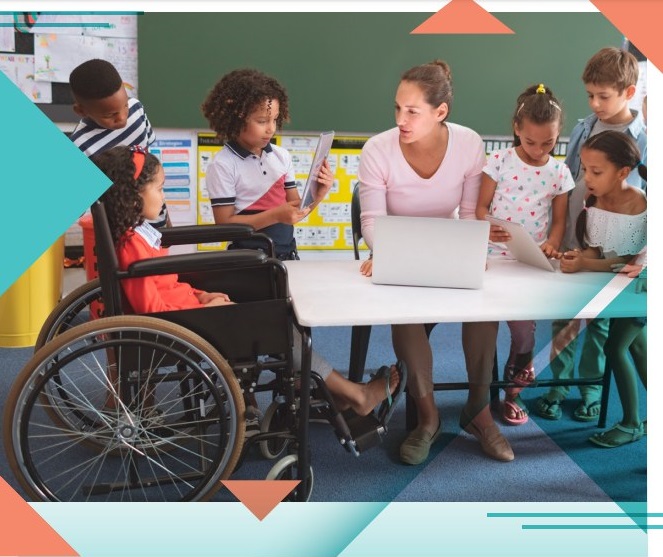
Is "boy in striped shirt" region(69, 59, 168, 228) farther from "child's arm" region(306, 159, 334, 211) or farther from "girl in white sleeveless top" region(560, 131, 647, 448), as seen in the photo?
"girl in white sleeveless top" region(560, 131, 647, 448)

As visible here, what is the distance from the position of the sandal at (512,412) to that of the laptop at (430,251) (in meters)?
0.72

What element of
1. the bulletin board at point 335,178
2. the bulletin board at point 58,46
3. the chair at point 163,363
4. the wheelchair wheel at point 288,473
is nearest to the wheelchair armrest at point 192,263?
the chair at point 163,363

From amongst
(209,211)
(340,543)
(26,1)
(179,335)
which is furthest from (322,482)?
(209,211)

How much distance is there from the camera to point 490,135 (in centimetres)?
355

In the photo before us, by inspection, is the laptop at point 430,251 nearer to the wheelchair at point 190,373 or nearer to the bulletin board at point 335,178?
the wheelchair at point 190,373

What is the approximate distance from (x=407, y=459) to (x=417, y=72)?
107 cm

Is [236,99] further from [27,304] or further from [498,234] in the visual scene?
[27,304]

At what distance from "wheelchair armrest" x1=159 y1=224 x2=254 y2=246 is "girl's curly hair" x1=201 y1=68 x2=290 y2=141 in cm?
47

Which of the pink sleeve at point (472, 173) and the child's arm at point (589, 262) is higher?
the pink sleeve at point (472, 173)

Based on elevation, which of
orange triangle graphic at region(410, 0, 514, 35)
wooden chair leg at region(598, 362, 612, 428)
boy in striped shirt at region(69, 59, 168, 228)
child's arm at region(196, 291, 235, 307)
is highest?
orange triangle graphic at region(410, 0, 514, 35)

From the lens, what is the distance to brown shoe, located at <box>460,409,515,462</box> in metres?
2.19

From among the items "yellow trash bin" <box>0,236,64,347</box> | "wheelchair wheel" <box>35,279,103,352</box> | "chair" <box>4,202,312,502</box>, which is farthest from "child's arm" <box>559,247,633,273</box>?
"yellow trash bin" <box>0,236,64,347</box>

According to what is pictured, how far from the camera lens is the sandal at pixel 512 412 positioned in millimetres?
2438

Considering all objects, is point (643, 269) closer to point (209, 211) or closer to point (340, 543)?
point (340, 543)
